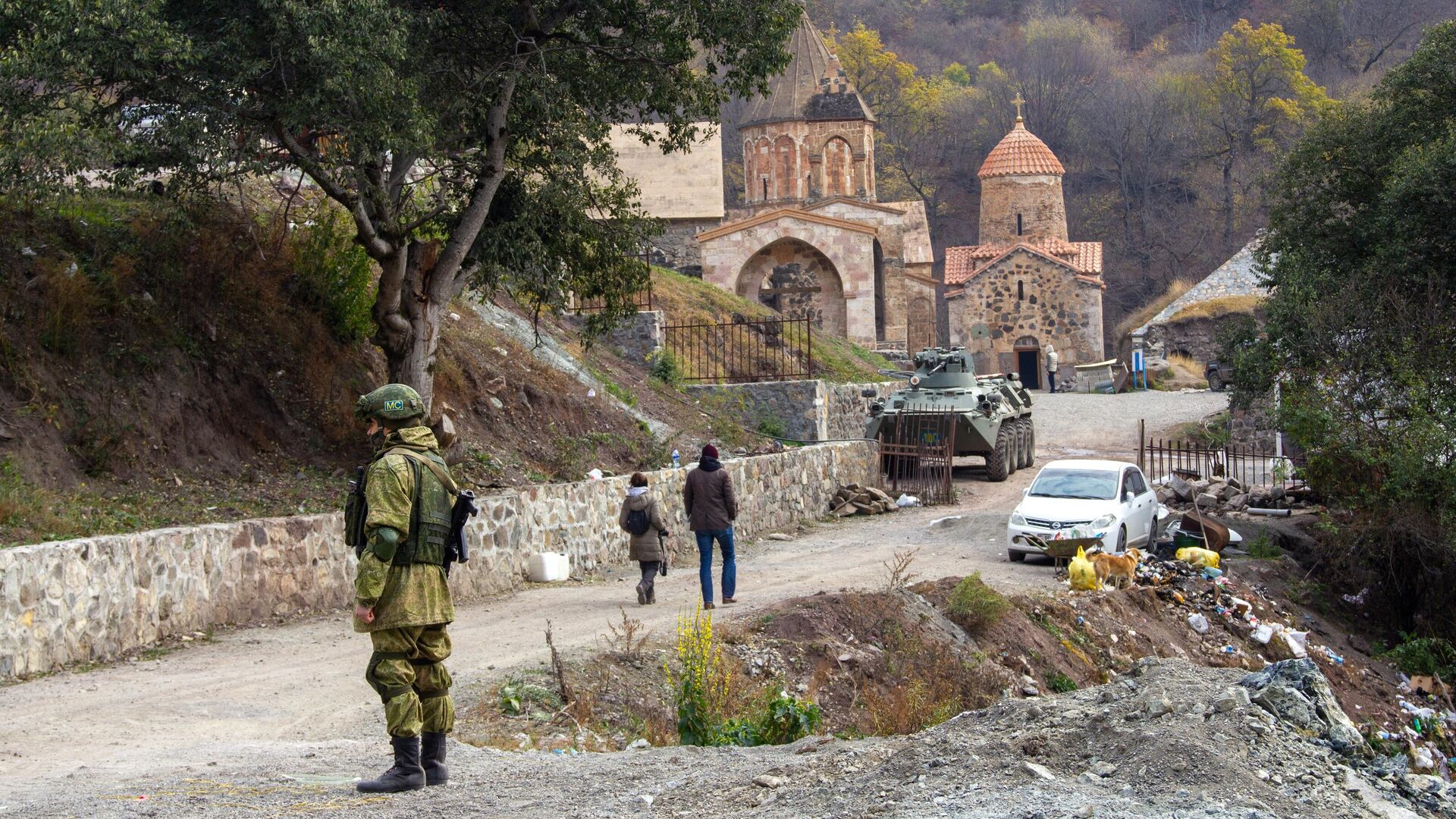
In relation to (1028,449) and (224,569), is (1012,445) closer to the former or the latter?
(1028,449)

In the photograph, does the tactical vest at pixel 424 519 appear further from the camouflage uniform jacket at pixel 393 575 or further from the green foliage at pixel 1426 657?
the green foliage at pixel 1426 657

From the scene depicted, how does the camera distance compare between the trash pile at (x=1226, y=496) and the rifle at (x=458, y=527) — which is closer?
the rifle at (x=458, y=527)

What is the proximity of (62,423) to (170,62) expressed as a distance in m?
3.57

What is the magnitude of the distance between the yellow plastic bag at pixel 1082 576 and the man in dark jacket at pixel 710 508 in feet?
13.9

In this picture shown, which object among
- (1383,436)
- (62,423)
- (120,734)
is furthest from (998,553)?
(120,734)

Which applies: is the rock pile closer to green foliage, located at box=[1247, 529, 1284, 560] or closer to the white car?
the white car

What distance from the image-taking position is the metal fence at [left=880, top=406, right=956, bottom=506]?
25.4 meters

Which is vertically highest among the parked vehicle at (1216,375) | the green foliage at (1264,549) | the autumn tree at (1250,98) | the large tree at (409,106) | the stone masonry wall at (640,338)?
the autumn tree at (1250,98)

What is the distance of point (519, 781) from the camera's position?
22.0 feet

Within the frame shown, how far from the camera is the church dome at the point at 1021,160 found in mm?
58812

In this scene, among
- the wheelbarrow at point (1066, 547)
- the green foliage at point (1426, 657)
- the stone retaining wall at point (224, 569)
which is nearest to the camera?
the stone retaining wall at point (224, 569)

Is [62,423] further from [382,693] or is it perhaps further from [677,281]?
[677,281]

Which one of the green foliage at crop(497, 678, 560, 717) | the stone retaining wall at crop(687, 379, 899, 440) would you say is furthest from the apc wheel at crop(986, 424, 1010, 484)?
the green foliage at crop(497, 678, 560, 717)

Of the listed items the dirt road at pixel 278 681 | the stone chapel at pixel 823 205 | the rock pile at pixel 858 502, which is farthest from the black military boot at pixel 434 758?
the stone chapel at pixel 823 205
